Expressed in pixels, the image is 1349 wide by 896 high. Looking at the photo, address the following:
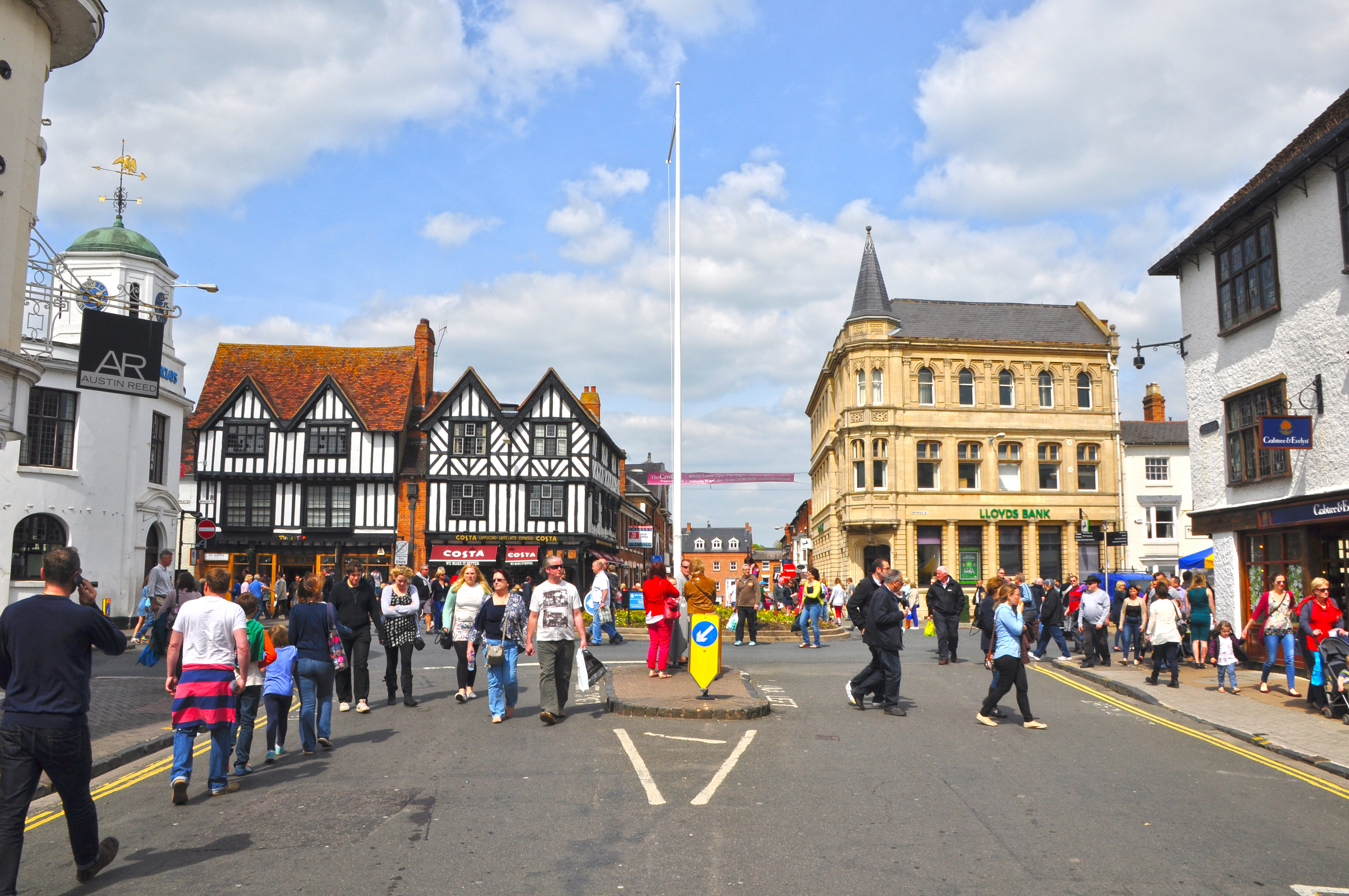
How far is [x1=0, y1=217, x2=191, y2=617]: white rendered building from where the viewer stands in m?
23.3

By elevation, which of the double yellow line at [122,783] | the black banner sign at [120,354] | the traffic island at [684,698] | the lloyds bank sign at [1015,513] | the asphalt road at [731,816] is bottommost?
the double yellow line at [122,783]

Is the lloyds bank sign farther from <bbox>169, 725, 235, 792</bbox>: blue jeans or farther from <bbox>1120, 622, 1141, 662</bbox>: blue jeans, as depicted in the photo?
<bbox>169, 725, 235, 792</bbox>: blue jeans

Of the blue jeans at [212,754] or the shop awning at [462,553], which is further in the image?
the shop awning at [462,553]

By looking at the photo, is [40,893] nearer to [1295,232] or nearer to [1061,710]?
[1061,710]

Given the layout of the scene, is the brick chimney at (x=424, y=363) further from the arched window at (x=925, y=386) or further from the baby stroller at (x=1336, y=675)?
the baby stroller at (x=1336, y=675)

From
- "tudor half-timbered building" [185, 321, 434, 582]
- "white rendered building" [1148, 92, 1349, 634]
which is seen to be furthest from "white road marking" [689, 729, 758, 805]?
"tudor half-timbered building" [185, 321, 434, 582]

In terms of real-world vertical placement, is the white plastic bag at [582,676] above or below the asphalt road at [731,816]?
above

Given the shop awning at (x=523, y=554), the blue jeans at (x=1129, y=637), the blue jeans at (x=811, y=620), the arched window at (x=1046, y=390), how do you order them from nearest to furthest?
the blue jeans at (x=1129, y=637) < the blue jeans at (x=811, y=620) < the shop awning at (x=523, y=554) < the arched window at (x=1046, y=390)

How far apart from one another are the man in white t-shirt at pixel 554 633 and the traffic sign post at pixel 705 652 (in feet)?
5.74

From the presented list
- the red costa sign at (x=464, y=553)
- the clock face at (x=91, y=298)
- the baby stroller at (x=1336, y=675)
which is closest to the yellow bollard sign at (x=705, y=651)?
the baby stroller at (x=1336, y=675)

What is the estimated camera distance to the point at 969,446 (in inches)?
1790

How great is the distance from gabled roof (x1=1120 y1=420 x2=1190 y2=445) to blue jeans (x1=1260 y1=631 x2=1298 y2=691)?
1328 inches

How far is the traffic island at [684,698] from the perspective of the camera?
1104cm

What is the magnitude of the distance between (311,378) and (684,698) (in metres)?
39.6
